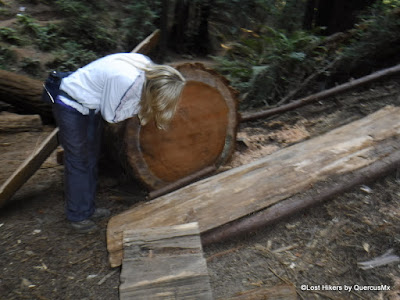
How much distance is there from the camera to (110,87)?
9.00 feet

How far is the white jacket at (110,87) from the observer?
8.90 ft

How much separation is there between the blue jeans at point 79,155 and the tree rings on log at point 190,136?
0.28 m

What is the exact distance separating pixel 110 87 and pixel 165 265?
1.26m

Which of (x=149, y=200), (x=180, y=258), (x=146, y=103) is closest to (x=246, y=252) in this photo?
(x=180, y=258)

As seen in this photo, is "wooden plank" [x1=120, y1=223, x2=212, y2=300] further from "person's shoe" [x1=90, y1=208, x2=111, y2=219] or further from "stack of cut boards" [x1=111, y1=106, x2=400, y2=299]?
"person's shoe" [x1=90, y1=208, x2=111, y2=219]

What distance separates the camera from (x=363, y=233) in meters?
2.88

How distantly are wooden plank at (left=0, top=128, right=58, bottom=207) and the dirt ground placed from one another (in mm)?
242

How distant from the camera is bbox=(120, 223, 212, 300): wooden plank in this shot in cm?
233

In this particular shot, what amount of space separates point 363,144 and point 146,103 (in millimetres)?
2031

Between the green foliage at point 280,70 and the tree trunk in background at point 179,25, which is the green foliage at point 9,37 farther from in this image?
the green foliage at point 280,70

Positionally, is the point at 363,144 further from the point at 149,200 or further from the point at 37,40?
the point at 37,40

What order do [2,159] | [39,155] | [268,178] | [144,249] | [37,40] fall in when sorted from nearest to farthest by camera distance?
[144,249] → [268,178] → [39,155] → [2,159] → [37,40]

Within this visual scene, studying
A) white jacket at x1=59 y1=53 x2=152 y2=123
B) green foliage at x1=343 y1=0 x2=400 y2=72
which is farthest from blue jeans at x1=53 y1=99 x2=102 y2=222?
green foliage at x1=343 y1=0 x2=400 y2=72

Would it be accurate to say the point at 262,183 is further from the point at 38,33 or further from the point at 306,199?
the point at 38,33
